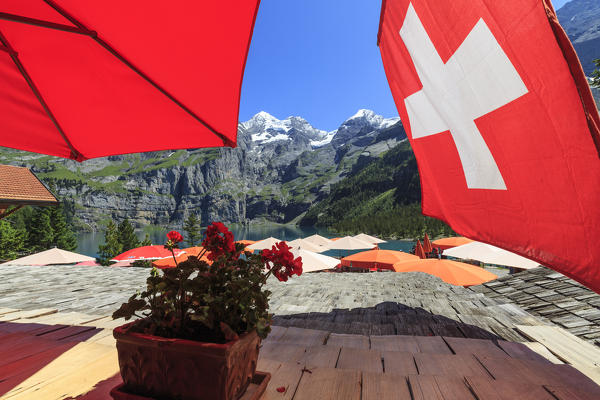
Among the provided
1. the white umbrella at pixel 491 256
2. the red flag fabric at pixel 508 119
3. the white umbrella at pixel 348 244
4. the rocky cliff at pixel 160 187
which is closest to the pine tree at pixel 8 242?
the white umbrella at pixel 348 244

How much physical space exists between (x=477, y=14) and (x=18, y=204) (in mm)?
10905

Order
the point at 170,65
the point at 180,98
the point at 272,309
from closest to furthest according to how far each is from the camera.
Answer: the point at 170,65, the point at 180,98, the point at 272,309

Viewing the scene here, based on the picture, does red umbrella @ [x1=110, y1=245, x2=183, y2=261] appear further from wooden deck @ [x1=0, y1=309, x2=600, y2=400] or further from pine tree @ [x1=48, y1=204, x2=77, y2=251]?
pine tree @ [x1=48, y1=204, x2=77, y2=251]

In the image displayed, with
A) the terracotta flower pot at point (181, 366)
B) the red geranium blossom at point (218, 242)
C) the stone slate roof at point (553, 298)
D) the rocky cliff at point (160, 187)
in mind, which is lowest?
the stone slate roof at point (553, 298)

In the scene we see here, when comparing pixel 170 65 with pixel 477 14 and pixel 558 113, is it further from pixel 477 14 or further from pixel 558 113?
pixel 558 113

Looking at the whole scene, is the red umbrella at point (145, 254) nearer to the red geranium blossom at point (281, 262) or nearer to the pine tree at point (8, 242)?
the red geranium blossom at point (281, 262)

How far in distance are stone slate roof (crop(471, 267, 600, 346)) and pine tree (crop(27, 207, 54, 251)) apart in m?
57.9

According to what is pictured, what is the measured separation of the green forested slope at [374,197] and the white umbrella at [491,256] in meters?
78.2

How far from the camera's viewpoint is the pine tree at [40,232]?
4288 centimetres

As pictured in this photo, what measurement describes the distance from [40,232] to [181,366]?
58.2 m

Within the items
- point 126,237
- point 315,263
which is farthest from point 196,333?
point 126,237

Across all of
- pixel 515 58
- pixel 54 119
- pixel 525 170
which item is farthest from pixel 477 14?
pixel 54 119

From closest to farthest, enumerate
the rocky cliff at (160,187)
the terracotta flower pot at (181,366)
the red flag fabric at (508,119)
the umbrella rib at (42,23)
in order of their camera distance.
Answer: the terracotta flower pot at (181,366)
the red flag fabric at (508,119)
the umbrella rib at (42,23)
the rocky cliff at (160,187)

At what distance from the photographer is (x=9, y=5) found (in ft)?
5.33
